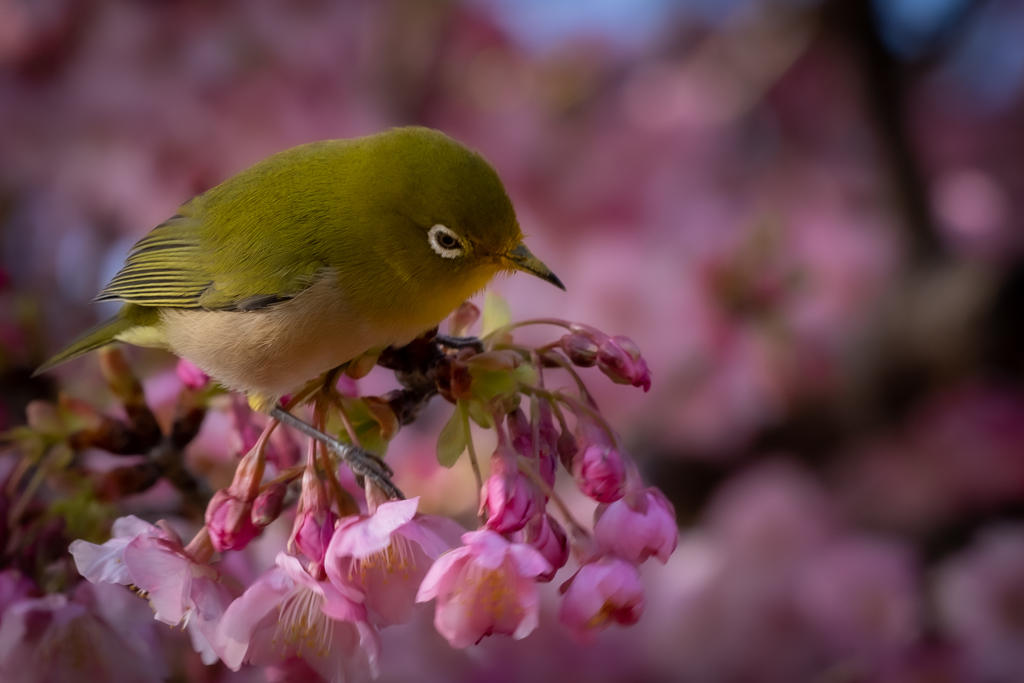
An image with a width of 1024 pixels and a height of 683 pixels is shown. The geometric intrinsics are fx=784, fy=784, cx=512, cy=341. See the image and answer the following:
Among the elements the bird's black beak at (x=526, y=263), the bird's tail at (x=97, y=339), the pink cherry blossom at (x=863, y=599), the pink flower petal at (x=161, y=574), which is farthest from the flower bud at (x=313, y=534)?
the pink cherry blossom at (x=863, y=599)

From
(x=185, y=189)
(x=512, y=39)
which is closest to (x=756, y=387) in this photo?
(x=512, y=39)

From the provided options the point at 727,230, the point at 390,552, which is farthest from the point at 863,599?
the point at 390,552

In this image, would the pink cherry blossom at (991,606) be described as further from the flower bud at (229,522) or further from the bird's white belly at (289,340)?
the flower bud at (229,522)

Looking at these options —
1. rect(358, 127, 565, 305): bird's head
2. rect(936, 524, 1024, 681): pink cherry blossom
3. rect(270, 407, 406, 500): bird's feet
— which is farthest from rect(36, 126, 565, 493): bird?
rect(936, 524, 1024, 681): pink cherry blossom

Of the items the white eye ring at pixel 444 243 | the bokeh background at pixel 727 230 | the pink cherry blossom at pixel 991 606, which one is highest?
the white eye ring at pixel 444 243

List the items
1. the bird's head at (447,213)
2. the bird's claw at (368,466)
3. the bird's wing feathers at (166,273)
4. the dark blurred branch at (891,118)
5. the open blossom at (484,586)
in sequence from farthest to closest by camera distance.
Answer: the dark blurred branch at (891,118) → the bird's wing feathers at (166,273) → the bird's head at (447,213) → the bird's claw at (368,466) → the open blossom at (484,586)

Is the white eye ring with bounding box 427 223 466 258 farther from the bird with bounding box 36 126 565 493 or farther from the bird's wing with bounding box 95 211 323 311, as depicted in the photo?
the bird's wing with bounding box 95 211 323 311

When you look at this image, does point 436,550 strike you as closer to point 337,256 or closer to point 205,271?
point 337,256

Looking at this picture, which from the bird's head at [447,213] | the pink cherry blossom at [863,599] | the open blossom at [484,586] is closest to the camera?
the open blossom at [484,586]
